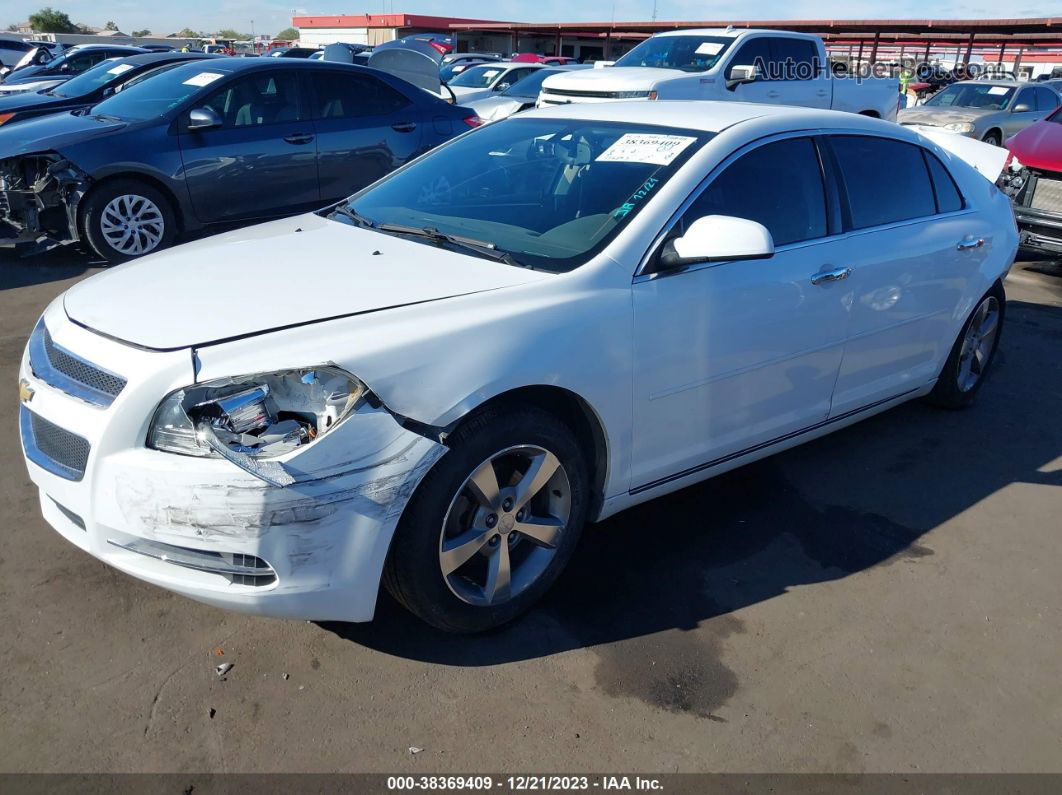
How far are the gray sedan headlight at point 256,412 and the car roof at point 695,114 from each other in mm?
1948

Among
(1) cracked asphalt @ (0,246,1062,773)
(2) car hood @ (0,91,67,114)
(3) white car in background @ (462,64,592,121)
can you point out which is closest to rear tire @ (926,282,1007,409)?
(1) cracked asphalt @ (0,246,1062,773)

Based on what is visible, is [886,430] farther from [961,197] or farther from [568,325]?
[568,325]

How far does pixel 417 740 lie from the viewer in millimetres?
2514

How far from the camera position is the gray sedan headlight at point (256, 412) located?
2.38 meters

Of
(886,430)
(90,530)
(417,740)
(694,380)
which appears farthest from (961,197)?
(90,530)

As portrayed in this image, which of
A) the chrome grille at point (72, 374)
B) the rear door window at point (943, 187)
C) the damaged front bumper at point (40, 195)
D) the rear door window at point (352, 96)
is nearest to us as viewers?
the chrome grille at point (72, 374)

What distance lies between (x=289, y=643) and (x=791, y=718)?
161 centimetres

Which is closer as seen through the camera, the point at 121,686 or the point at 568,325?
the point at 121,686

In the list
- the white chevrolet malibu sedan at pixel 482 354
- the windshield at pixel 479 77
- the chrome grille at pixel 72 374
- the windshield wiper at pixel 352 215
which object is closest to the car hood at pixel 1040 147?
the white chevrolet malibu sedan at pixel 482 354

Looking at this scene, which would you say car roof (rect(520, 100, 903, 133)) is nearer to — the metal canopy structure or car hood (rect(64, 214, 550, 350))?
car hood (rect(64, 214, 550, 350))

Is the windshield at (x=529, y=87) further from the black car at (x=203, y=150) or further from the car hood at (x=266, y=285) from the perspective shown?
the car hood at (x=266, y=285)

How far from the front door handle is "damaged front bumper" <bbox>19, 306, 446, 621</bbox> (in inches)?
74.6

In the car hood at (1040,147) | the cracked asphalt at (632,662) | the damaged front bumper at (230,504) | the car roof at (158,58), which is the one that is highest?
the car roof at (158,58)

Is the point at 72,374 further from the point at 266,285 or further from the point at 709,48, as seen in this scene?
the point at 709,48
